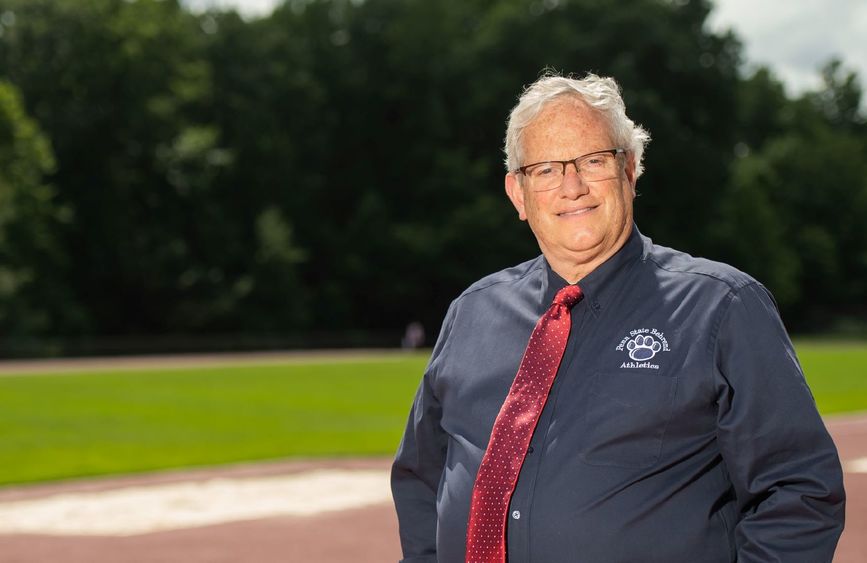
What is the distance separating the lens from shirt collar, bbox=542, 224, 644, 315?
9.72 feet

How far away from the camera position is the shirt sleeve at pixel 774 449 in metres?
2.61

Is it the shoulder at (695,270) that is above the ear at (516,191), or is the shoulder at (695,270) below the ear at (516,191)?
below

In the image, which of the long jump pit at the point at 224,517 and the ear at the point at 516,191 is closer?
the ear at the point at 516,191

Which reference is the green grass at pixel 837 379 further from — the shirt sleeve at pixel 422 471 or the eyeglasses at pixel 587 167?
the eyeglasses at pixel 587 167

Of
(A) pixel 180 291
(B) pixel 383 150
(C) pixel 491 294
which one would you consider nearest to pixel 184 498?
(C) pixel 491 294

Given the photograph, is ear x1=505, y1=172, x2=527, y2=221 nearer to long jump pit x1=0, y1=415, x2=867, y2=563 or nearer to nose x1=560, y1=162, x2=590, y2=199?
nose x1=560, y1=162, x2=590, y2=199

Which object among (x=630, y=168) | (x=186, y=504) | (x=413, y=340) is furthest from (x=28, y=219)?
(x=630, y=168)

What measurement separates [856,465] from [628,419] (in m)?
11.2

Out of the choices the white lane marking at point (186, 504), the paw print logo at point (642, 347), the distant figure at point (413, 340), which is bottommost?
the distant figure at point (413, 340)

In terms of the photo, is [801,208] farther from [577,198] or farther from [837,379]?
[577,198]

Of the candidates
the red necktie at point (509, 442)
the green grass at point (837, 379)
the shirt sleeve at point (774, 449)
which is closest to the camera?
the shirt sleeve at point (774, 449)

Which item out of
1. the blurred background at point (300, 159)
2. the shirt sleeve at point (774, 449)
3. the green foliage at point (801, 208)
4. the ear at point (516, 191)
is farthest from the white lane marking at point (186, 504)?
the green foliage at point (801, 208)

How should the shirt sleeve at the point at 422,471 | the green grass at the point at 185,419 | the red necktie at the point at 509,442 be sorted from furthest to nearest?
the green grass at the point at 185,419, the shirt sleeve at the point at 422,471, the red necktie at the point at 509,442

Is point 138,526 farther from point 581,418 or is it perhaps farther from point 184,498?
point 581,418
